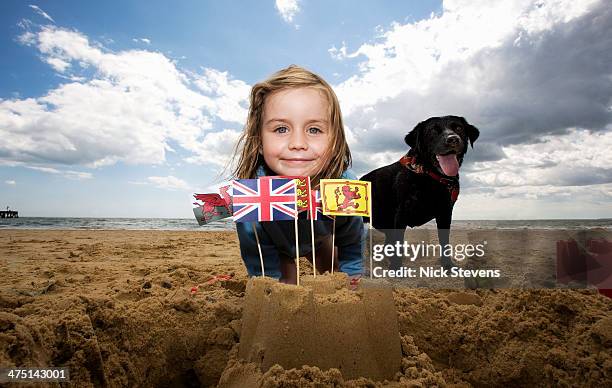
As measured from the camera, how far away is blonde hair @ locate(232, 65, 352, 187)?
272 cm

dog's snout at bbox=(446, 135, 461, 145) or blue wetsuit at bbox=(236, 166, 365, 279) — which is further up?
dog's snout at bbox=(446, 135, 461, 145)

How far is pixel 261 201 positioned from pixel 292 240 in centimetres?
73

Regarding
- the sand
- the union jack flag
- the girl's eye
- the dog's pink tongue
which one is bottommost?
the sand

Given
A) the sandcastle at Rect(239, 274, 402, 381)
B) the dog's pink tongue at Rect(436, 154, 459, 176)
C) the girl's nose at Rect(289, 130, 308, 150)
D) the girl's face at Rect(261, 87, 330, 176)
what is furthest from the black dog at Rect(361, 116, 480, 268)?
the sandcastle at Rect(239, 274, 402, 381)

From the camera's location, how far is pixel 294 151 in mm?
2621

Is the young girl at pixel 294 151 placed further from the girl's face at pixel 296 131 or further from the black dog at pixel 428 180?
the black dog at pixel 428 180

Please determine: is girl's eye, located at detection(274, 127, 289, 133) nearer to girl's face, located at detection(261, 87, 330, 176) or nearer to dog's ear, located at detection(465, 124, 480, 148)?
girl's face, located at detection(261, 87, 330, 176)

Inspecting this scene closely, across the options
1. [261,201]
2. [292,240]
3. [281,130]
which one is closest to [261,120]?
[281,130]

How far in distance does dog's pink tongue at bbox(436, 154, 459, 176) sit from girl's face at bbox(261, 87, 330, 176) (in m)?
1.33

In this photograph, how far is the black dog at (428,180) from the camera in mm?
3383

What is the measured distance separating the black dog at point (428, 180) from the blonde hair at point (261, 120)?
40.9 inches

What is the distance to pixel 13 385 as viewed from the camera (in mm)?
1235

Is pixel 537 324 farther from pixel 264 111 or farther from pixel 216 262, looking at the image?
pixel 216 262

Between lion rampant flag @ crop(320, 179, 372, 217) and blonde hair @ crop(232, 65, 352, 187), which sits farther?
blonde hair @ crop(232, 65, 352, 187)
